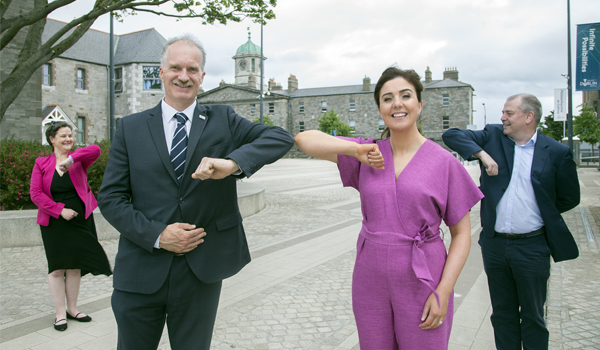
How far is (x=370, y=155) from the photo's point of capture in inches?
84.9

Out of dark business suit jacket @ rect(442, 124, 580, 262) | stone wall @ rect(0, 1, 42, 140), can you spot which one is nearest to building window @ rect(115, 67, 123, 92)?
stone wall @ rect(0, 1, 42, 140)

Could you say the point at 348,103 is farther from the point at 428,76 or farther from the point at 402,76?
the point at 402,76

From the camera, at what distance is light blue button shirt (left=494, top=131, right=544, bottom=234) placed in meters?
3.34

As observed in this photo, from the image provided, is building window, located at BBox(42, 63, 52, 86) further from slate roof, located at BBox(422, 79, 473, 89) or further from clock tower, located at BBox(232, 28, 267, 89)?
clock tower, located at BBox(232, 28, 267, 89)

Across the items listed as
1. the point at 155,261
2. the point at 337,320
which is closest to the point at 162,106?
the point at 155,261

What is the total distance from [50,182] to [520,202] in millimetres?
4507

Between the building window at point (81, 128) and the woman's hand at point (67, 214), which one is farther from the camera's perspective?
the building window at point (81, 128)

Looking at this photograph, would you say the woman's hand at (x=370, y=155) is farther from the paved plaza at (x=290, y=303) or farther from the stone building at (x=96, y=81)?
the stone building at (x=96, y=81)

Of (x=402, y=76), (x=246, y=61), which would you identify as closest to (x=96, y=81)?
(x=402, y=76)

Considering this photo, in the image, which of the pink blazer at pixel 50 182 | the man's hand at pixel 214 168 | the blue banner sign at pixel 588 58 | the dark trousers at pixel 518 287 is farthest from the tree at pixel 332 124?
the man's hand at pixel 214 168

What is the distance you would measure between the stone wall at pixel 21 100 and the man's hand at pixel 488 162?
1771cm

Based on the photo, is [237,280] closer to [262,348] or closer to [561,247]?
[262,348]

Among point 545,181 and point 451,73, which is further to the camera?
point 451,73

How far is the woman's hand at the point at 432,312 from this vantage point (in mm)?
2072
